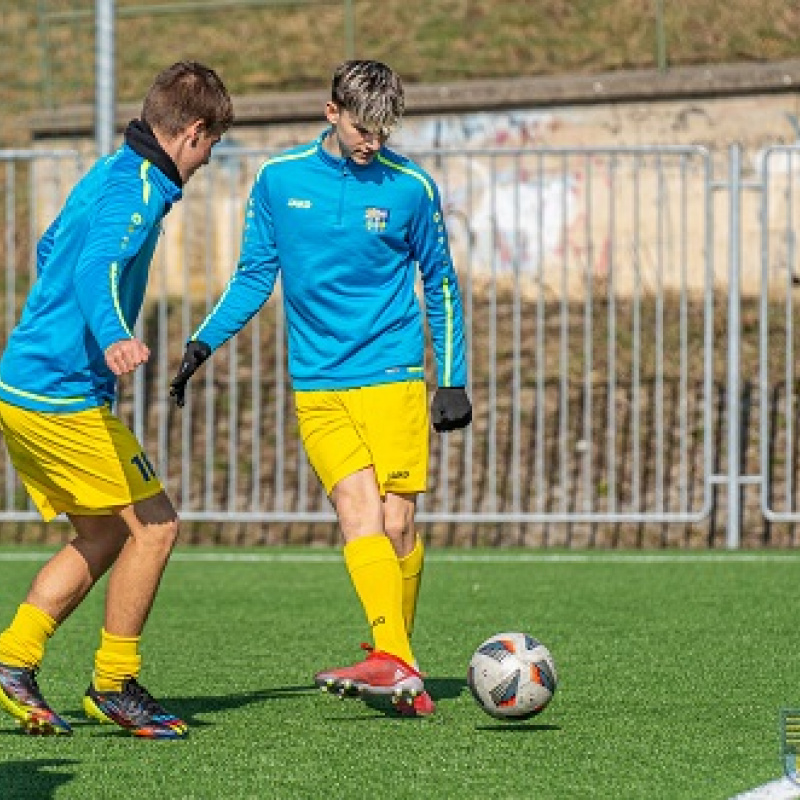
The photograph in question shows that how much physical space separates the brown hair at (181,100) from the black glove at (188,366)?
0.68 metres

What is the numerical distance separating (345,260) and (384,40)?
40.2 ft

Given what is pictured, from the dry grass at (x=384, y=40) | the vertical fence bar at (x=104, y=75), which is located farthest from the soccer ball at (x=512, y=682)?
the dry grass at (x=384, y=40)

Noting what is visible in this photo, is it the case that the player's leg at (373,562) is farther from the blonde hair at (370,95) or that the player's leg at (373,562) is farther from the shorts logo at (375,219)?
the blonde hair at (370,95)

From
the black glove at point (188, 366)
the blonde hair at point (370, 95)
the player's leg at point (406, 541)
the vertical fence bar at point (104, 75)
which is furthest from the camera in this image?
the vertical fence bar at point (104, 75)

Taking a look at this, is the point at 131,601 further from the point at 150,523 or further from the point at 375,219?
the point at 375,219

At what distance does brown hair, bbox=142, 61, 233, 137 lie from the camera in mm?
6770

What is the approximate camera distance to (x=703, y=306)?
1421 centimetres

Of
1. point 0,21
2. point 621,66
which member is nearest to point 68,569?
point 621,66

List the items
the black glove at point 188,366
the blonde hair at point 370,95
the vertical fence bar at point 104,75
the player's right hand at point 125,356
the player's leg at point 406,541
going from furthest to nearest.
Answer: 1. the vertical fence bar at point 104,75
2. the player's leg at point 406,541
3. the blonde hair at point 370,95
4. the black glove at point 188,366
5. the player's right hand at point 125,356

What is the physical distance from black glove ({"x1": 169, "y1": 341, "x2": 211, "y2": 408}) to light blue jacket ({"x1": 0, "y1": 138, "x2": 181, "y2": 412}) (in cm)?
20

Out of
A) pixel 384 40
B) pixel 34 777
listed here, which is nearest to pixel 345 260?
pixel 34 777

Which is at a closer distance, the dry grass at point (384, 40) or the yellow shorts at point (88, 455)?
the yellow shorts at point (88, 455)

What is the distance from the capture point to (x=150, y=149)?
6.74m

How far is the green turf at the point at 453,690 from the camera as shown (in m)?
5.81
